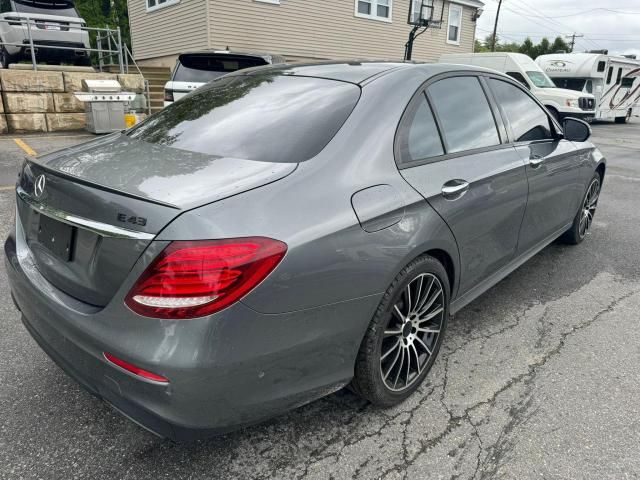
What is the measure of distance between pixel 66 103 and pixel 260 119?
32.7 ft

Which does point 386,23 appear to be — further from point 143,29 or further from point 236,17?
point 143,29

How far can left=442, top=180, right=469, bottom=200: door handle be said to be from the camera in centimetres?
245

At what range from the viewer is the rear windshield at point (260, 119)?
7.00 feet

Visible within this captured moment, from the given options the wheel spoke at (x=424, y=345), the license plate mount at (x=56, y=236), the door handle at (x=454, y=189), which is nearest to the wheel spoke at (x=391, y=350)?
the wheel spoke at (x=424, y=345)

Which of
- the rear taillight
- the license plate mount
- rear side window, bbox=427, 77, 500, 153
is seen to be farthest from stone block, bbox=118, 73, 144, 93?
the rear taillight

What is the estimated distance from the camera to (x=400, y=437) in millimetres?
2240

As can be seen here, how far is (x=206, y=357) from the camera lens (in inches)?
63.5

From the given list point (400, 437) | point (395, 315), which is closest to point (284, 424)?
point (400, 437)

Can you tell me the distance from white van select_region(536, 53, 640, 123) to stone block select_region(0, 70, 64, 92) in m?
17.9

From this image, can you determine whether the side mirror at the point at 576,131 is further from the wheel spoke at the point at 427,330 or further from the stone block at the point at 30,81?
the stone block at the point at 30,81

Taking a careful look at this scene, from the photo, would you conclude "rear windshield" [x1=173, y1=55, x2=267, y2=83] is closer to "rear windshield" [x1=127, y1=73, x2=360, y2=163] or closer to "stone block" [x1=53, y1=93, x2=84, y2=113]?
"stone block" [x1=53, y1=93, x2=84, y2=113]

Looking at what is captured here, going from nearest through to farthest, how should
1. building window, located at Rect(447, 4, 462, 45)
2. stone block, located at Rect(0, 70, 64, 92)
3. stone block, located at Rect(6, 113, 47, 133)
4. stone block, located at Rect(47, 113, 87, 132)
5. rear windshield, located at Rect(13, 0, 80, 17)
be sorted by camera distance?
stone block, located at Rect(0, 70, 64, 92)
stone block, located at Rect(6, 113, 47, 133)
stone block, located at Rect(47, 113, 87, 132)
rear windshield, located at Rect(13, 0, 80, 17)
building window, located at Rect(447, 4, 462, 45)

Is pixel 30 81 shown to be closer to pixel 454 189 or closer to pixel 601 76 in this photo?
pixel 454 189

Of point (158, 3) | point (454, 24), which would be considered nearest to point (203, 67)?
point (158, 3)
